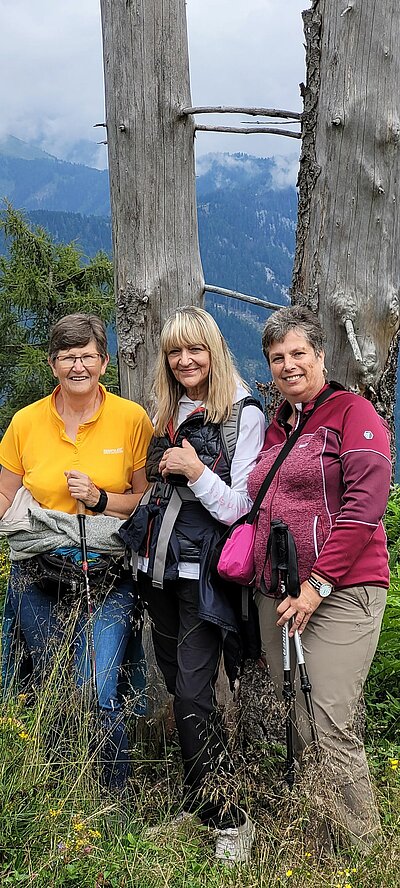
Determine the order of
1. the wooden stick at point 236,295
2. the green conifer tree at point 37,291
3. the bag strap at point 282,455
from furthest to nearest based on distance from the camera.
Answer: the green conifer tree at point 37,291
the wooden stick at point 236,295
the bag strap at point 282,455

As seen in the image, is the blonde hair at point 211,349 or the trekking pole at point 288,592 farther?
the blonde hair at point 211,349

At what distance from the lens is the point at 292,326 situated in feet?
11.4

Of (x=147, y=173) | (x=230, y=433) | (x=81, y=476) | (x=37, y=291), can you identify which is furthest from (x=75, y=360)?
(x=37, y=291)

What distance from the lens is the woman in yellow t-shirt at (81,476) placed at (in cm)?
381

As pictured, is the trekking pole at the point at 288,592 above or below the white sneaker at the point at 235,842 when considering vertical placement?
above

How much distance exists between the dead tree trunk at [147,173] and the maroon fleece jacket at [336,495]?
4.69 ft

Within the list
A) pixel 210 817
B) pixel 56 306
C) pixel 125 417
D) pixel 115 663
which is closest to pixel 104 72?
pixel 125 417

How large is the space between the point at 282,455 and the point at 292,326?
54 centimetres

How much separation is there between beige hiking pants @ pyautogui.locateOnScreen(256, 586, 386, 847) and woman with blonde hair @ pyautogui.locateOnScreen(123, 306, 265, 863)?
445 mm

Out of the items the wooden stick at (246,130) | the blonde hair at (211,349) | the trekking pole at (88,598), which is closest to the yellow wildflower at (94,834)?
the trekking pole at (88,598)

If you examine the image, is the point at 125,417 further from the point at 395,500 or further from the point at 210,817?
the point at 395,500

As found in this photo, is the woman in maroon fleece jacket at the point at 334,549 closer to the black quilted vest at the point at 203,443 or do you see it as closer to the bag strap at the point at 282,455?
the bag strap at the point at 282,455

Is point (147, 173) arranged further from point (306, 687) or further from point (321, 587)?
point (306, 687)

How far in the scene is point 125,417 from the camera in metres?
4.02
